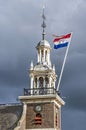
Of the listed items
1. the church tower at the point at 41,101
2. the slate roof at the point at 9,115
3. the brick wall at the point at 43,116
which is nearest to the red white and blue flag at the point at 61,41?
the church tower at the point at 41,101

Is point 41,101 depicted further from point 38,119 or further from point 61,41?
point 61,41

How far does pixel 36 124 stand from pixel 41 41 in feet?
46.3

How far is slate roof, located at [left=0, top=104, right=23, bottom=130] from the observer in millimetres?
80688

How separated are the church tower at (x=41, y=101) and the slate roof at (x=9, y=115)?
1473mm

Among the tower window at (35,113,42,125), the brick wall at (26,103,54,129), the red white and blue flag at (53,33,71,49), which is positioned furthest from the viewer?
the red white and blue flag at (53,33,71,49)

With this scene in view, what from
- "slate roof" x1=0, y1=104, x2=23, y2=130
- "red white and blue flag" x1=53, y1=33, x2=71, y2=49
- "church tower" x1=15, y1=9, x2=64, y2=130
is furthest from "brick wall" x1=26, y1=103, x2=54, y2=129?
"red white and blue flag" x1=53, y1=33, x2=71, y2=49

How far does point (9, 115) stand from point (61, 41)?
14.2 meters

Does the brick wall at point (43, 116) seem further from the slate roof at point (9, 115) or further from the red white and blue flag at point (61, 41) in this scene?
the red white and blue flag at point (61, 41)

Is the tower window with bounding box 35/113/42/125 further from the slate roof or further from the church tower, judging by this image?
the slate roof

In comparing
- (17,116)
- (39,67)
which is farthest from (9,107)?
(39,67)

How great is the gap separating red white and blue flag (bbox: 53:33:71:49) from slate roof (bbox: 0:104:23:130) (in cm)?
1108

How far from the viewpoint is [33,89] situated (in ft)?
273

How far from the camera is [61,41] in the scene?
8362cm

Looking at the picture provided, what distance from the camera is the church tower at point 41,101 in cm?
8038
